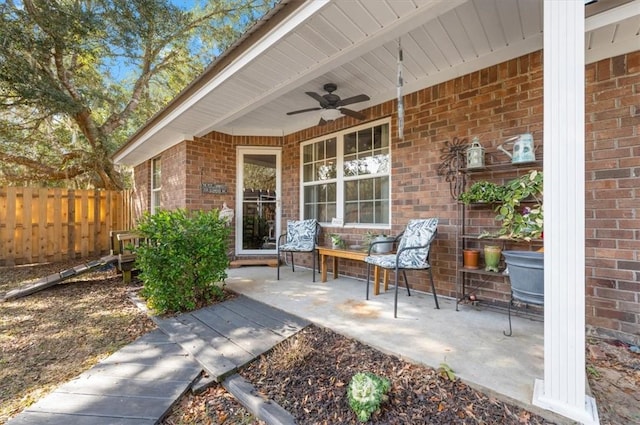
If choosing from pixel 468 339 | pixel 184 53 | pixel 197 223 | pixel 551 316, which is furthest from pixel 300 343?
pixel 184 53

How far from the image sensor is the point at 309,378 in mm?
1799

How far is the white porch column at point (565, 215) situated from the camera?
137cm

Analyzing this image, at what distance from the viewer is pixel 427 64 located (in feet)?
10.1

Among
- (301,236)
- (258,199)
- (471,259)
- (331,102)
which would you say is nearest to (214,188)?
(258,199)

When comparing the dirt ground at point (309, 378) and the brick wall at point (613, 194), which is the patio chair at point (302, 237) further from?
the brick wall at point (613, 194)

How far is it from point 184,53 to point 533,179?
891 cm

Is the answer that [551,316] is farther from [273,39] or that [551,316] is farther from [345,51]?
[273,39]

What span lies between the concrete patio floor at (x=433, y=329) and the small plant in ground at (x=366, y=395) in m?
0.50

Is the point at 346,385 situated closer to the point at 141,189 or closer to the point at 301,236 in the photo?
the point at 301,236

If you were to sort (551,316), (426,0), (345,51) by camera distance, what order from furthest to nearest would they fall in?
(345,51), (426,0), (551,316)

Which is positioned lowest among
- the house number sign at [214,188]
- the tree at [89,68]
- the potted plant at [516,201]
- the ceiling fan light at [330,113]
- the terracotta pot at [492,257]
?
the terracotta pot at [492,257]

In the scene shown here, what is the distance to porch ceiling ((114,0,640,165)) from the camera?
2.06m

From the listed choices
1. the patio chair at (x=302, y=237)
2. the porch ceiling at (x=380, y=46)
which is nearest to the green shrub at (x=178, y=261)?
the patio chair at (x=302, y=237)

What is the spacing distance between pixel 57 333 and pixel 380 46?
13.4ft
